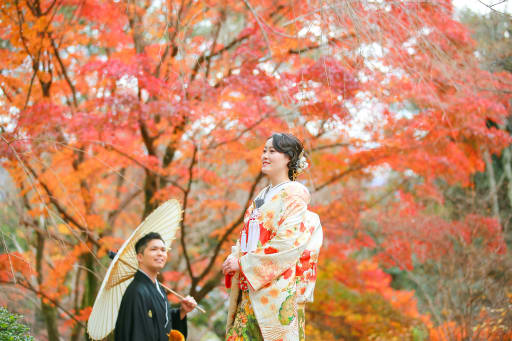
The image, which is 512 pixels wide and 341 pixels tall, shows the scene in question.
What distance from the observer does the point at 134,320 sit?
124 inches

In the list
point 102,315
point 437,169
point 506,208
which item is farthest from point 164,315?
point 506,208

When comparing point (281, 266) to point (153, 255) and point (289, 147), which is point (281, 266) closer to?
point (289, 147)

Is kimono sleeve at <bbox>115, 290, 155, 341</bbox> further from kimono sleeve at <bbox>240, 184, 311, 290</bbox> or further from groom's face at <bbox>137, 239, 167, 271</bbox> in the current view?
kimono sleeve at <bbox>240, 184, 311, 290</bbox>

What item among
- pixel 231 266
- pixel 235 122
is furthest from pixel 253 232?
pixel 235 122

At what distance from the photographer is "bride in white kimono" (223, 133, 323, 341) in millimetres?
2605

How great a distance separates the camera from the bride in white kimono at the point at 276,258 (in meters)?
2.61

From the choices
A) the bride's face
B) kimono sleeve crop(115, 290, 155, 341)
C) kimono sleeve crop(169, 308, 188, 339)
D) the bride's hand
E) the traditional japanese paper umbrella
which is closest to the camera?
the bride's hand

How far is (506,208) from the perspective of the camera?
9.59 m

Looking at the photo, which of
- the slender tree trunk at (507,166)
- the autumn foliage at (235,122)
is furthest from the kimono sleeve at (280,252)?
the slender tree trunk at (507,166)

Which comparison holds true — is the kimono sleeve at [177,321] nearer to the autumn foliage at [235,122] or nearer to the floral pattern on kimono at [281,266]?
the floral pattern on kimono at [281,266]

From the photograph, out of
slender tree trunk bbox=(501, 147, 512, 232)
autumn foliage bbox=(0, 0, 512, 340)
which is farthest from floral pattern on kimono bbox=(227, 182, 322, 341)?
slender tree trunk bbox=(501, 147, 512, 232)

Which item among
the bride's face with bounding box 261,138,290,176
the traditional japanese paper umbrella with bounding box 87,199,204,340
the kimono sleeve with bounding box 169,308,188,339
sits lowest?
the kimono sleeve with bounding box 169,308,188,339

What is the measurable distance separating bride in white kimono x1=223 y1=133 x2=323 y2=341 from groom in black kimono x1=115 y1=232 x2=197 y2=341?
22.2 inches

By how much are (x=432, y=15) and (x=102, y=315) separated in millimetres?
3961
